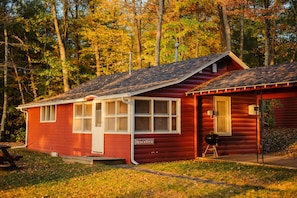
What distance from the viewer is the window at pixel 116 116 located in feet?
43.3

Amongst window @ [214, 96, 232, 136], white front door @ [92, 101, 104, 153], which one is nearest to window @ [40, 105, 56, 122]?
white front door @ [92, 101, 104, 153]

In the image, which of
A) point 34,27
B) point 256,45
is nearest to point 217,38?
point 256,45

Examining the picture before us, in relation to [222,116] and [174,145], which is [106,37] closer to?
[222,116]

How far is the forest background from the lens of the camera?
2552cm

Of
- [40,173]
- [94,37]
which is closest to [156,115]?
[40,173]

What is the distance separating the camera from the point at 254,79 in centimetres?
1181

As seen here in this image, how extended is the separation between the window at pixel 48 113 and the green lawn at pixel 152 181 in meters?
6.54

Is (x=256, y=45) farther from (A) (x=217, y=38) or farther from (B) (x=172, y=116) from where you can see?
(B) (x=172, y=116)

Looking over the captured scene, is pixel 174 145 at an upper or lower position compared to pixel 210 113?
lower

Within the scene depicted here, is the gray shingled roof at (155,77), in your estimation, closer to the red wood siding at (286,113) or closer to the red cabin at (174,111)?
the red cabin at (174,111)

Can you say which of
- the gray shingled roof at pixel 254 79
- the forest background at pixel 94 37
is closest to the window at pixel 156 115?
the gray shingled roof at pixel 254 79

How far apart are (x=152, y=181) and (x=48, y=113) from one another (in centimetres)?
1124

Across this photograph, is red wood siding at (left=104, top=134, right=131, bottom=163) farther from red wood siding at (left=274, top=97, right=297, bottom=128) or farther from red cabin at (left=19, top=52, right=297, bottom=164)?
red wood siding at (left=274, top=97, right=297, bottom=128)

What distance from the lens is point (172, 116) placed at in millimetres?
13594
